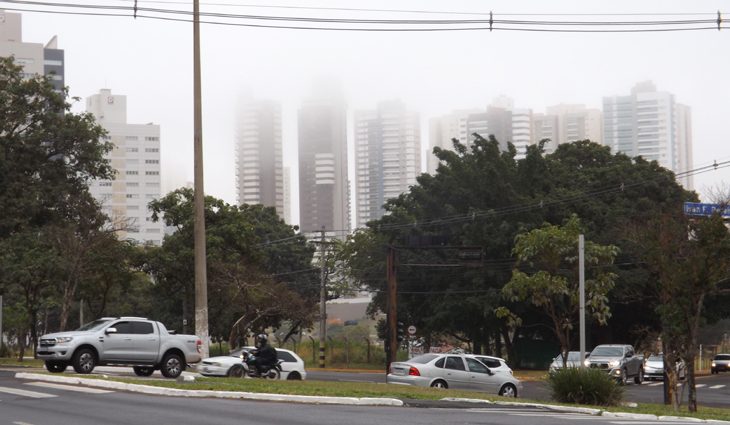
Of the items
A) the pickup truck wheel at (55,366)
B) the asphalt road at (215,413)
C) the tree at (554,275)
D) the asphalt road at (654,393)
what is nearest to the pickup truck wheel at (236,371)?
the pickup truck wheel at (55,366)

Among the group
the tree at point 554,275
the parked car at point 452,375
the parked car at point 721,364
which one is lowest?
the parked car at point 721,364

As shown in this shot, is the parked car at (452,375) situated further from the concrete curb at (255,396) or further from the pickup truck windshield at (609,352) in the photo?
the pickup truck windshield at (609,352)

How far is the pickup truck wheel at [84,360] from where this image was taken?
2802cm

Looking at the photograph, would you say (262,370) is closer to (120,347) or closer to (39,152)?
(120,347)

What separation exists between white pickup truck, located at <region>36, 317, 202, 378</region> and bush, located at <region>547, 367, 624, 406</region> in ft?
31.1

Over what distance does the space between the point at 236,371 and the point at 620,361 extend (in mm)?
21513

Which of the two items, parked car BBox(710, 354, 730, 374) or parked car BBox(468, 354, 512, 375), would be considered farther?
parked car BBox(710, 354, 730, 374)

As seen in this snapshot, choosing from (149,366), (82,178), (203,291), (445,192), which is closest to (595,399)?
(203,291)

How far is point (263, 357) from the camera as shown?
95.2 feet

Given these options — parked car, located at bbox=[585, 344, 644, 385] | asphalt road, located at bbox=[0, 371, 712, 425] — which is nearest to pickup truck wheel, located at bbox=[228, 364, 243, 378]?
asphalt road, located at bbox=[0, 371, 712, 425]

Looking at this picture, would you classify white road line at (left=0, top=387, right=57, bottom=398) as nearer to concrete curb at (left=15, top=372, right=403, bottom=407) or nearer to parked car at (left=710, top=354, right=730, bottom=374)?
concrete curb at (left=15, top=372, right=403, bottom=407)

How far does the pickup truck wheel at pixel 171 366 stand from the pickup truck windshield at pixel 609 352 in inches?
925

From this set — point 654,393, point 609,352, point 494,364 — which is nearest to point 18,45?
point 609,352

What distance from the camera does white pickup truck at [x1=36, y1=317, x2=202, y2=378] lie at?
2811 centimetres
